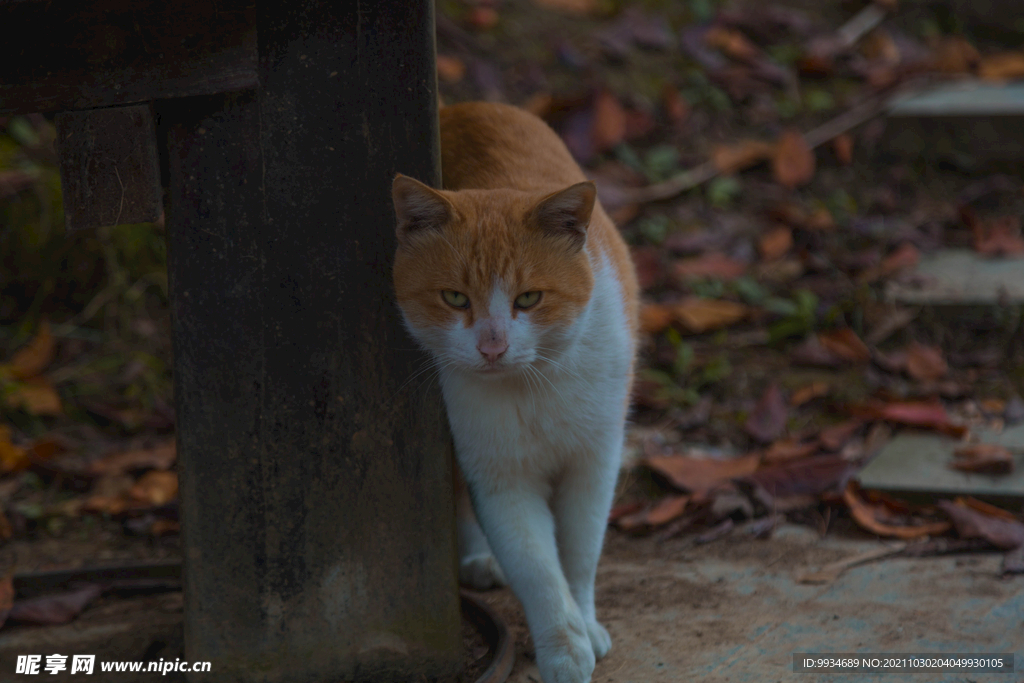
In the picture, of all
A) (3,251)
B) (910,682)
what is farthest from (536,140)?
(3,251)

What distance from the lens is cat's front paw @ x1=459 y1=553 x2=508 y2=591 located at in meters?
2.61

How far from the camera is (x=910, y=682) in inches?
76.3

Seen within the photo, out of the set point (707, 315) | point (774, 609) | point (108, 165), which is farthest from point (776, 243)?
point (108, 165)

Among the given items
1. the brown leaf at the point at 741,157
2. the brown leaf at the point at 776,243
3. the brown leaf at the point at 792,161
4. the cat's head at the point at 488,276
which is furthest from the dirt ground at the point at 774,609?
the brown leaf at the point at 741,157

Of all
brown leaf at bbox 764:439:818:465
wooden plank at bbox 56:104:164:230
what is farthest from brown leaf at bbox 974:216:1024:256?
wooden plank at bbox 56:104:164:230

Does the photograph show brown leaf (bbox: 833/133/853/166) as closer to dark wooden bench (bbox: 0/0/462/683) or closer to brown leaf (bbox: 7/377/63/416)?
dark wooden bench (bbox: 0/0/462/683)

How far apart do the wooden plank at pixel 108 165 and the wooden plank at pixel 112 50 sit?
3 centimetres

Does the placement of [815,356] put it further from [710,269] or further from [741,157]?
[741,157]

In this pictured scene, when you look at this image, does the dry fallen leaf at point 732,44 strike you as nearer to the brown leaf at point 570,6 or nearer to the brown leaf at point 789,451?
the brown leaf at point 570,6

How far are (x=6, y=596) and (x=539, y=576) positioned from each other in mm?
1486

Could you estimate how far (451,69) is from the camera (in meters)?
4.65

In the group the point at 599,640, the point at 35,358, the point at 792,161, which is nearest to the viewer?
the point at 599,640

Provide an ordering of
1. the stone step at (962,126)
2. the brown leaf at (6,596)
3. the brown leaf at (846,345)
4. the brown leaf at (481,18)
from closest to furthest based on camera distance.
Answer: the brown leaf at (6,596)
the brown leaf at (846,345)
the stone step at (962,126)
the brown leaf at (481,18)

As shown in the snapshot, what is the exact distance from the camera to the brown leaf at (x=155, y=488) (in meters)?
3.12
